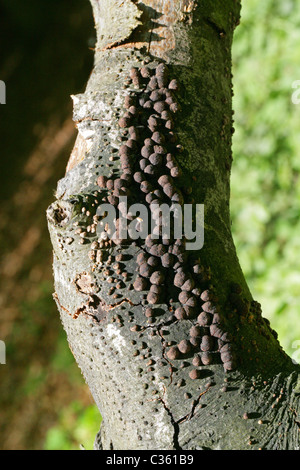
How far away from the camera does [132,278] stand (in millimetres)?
736

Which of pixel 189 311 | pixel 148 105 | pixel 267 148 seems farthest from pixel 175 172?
pixel 267 148

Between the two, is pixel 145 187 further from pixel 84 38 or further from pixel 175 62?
pixel 84 38

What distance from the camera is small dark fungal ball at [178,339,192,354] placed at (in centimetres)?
71

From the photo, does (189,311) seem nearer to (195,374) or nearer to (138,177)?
(195,374)

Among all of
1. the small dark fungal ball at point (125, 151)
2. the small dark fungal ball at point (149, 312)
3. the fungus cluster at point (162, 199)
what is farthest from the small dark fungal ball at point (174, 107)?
the small dark fungal ball at point (149, 312)

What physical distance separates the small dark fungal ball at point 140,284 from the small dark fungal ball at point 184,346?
0.33 feet

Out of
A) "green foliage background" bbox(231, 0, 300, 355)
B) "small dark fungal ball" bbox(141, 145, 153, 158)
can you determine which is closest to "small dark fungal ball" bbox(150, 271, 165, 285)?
"small dark fungal ball" bbox(141, 145, 153, 158)

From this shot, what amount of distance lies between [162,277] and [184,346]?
11 centimetres

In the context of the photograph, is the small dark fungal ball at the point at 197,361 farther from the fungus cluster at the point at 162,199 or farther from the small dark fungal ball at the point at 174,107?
the small dark fungal ball at the point at 174,107

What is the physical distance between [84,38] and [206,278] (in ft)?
9.79

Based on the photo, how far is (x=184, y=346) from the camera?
2.32ft

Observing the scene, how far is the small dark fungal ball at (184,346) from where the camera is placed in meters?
0.71

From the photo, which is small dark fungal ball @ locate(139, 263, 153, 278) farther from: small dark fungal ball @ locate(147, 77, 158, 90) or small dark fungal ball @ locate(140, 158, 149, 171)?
small dark fungal ball @ locate(147, 77, 158, 90)

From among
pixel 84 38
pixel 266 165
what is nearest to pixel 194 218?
pixel 266 165
